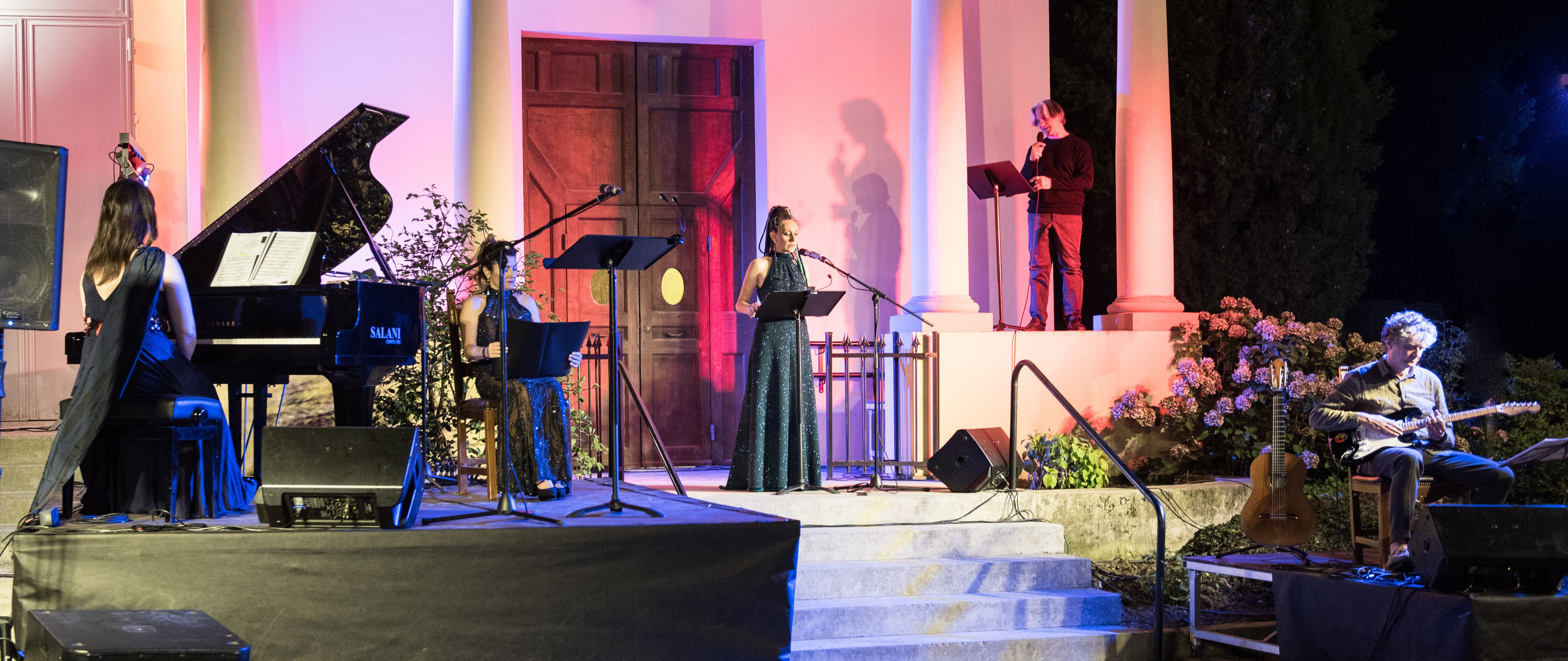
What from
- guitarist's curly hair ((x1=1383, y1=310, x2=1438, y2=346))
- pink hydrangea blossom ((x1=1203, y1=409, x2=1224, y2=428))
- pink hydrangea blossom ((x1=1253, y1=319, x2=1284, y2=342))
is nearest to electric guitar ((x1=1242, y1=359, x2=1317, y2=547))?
guitarist's curly hair ((x1=1383, y1=310, x2=1438, y2=346))

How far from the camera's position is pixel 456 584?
456 cm

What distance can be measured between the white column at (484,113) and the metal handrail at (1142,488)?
3.53 meters

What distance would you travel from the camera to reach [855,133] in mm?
10156

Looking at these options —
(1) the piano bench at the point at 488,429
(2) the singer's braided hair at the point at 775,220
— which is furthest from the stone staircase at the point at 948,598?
(2) the singer's braided hair at the point at 775,220

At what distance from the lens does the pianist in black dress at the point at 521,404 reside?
5879 mm

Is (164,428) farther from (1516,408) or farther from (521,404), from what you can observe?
(1516,408)

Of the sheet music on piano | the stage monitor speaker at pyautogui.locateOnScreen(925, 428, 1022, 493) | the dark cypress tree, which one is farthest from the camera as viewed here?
the dark cypress tree

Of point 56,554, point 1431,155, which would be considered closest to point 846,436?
point 56,554

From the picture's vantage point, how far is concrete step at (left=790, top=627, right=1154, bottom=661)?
235 inches

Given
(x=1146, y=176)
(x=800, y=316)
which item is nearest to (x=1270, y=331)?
(x=1146, y=176)

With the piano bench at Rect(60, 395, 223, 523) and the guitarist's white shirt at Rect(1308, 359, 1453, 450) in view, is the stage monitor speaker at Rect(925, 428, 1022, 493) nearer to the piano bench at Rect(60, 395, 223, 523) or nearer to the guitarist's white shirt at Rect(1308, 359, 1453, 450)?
the guitarist's white shirt at Rect(1308, 359, 1453, 450)

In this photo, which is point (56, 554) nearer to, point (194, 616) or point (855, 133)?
point (194, 616)

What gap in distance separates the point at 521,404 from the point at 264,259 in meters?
1.34

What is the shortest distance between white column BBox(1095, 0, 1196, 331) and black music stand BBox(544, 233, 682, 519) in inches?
208
